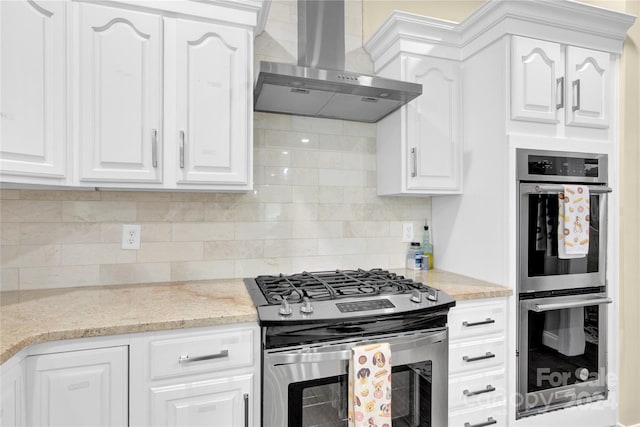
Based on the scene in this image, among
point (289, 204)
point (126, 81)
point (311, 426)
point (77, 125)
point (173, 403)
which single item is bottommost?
point (311, 426)

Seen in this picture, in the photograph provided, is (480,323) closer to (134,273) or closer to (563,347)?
(563,347)

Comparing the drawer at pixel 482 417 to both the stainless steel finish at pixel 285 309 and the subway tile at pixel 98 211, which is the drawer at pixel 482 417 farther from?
the subway tile at pixel 98 211

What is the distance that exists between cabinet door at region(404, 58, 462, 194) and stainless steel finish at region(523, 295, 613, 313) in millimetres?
719

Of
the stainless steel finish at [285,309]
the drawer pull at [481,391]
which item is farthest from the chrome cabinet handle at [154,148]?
the drawer pull at [481,391]

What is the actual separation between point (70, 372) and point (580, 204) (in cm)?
234

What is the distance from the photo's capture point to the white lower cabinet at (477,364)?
1771 mm

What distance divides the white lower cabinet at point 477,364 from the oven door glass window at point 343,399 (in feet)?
0.59

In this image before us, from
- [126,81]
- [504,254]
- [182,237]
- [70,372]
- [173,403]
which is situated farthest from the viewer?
[182,237]

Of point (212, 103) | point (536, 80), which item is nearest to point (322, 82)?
point (212, 103)

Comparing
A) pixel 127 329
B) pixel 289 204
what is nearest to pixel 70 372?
pixel 127 329

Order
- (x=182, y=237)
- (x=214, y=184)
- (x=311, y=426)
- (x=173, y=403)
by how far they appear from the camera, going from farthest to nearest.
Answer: (x=182, y=237) → (x=214, y=184) → (x=311, y=426) → (x=173, y=403)

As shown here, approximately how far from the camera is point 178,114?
168cm

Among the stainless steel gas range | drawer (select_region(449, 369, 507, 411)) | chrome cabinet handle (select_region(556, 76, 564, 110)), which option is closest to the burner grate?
the stainless steel gas range

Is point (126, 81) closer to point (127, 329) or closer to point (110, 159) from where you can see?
point (110, 159)
